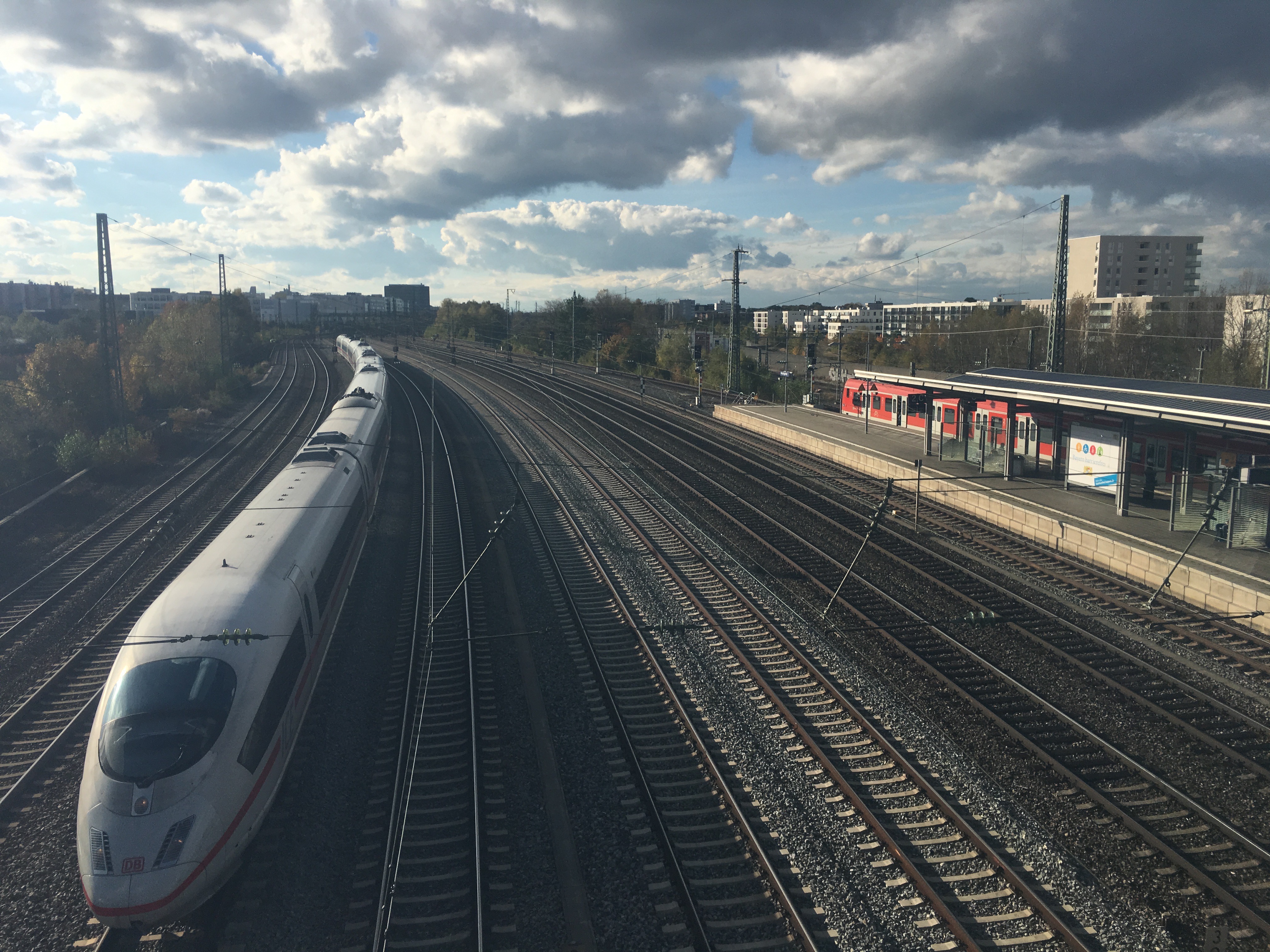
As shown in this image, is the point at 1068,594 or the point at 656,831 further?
the point at 1068,594

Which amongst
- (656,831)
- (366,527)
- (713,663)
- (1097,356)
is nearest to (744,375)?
(1097,356)

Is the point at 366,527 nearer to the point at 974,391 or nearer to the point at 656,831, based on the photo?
the point at 656,831

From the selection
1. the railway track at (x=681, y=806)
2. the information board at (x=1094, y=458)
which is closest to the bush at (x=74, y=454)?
the railway track at (x=681, y=806)

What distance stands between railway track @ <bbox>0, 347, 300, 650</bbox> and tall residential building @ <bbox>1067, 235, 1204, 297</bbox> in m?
109

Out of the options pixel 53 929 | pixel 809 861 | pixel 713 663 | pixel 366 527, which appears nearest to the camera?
pixel 53 929

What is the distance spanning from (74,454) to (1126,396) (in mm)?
30429

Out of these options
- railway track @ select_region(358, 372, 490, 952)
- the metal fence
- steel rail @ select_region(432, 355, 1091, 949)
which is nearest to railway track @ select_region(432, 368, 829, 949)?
steel rail @ select_region(432, 355, 1091, 949)

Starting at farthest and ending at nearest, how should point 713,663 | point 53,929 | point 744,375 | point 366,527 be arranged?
point 744,375, point 366,527, point 713,663, point 53,929

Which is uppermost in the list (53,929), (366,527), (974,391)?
(974,391)

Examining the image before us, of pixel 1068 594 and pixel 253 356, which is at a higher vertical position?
pixel 253 356

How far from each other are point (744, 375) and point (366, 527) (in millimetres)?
37724

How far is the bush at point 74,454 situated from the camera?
78.5 feet

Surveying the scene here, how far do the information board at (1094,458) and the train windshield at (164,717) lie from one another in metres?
19.6

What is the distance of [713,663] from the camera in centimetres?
1145
